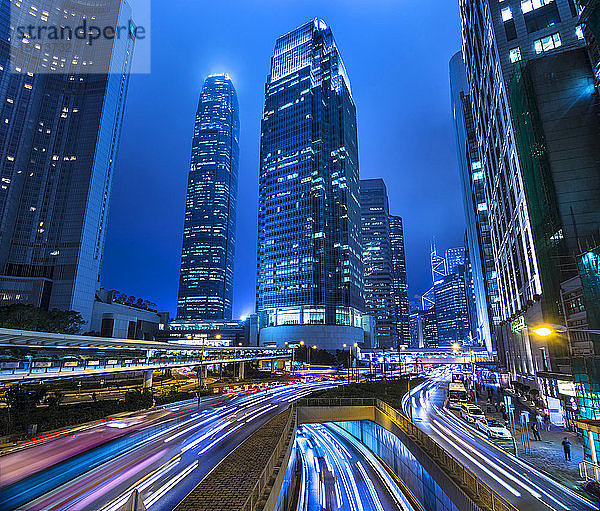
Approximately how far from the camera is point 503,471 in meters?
20.8

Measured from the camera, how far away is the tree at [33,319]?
66.2 m

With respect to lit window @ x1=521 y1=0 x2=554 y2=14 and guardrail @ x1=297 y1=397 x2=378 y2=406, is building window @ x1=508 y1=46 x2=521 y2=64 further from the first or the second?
guardrail @ x1=297 y1=397 x2=378 y2=406

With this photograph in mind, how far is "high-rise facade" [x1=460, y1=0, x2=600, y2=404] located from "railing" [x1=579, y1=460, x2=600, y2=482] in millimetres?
19465

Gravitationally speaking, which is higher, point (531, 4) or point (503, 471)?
point (531, 4)

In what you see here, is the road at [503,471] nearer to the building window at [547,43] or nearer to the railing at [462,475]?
the railing at [462,475]

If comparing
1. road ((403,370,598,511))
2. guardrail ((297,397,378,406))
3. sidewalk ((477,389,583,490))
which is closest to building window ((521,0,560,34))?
sidewalk ((477,389,583,490))

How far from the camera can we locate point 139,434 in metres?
27.1

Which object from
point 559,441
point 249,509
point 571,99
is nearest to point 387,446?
point 559,441

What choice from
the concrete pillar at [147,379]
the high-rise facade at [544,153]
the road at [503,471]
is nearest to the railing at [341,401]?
the road at [503,471]

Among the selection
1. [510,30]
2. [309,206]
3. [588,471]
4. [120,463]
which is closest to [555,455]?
[588,471]

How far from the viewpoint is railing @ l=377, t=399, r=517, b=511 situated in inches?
507

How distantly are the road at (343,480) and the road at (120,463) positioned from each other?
684 cm

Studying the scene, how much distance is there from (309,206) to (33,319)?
328 feet

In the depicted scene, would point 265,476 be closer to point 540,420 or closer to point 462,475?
point 462,475
